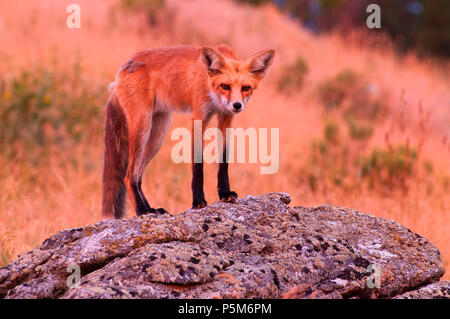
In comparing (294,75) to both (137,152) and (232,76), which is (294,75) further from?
(232,76)

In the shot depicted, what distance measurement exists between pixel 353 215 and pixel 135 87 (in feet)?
6.89

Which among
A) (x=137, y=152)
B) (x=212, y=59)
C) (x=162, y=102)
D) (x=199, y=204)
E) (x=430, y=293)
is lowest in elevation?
(x=430, y=293)

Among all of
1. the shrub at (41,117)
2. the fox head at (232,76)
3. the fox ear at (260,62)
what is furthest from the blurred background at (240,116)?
the fox ear at (260,62)

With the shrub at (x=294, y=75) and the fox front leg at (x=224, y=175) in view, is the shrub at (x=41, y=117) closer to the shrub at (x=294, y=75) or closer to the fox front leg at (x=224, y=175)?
the fox front leg at (x=224, y=175)

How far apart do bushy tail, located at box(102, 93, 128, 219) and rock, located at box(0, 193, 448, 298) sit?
127 cm

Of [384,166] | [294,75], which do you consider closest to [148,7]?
[294,75]

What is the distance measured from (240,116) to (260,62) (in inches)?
298

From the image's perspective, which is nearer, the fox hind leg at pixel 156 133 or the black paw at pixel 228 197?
the black paw at pixel 228 197

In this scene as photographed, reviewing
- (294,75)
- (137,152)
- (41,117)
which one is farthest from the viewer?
(294,75)

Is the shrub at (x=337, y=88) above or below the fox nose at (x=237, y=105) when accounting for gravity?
below

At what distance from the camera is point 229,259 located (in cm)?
358

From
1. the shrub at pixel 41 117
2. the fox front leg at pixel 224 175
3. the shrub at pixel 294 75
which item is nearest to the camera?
the fox front leg at pixel 224 175

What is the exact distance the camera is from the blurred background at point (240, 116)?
7.43 m
